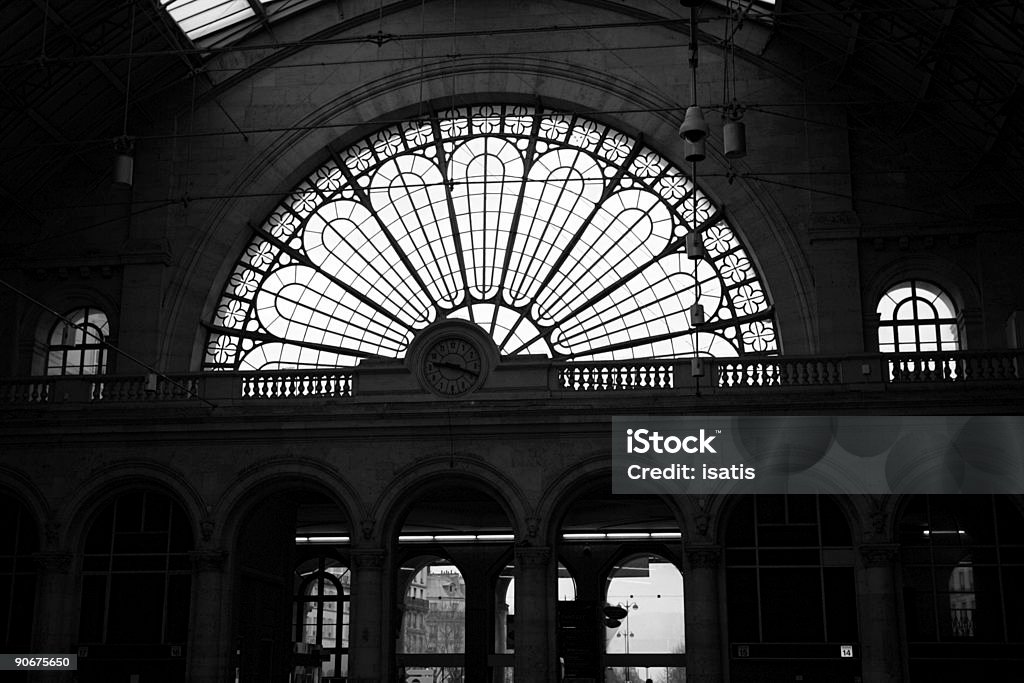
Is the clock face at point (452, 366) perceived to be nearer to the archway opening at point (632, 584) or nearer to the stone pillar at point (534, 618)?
the stone pillar at point (534, 618)

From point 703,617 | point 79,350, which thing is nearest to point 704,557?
point 703,617

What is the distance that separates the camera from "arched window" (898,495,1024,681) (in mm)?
27297

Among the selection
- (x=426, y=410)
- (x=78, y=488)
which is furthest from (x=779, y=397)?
(x=78, y=488)

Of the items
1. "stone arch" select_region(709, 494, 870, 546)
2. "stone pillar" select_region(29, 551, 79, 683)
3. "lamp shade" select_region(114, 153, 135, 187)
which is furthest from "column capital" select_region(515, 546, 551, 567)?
"lamp shade" select_region(114, 153, 135, 187)

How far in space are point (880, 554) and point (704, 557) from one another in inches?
152

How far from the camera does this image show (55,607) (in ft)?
94.5

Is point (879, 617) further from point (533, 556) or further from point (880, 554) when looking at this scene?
point (533, 556)

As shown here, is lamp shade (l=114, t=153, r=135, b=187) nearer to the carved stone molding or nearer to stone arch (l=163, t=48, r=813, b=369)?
stone arch (l=163, t=48, r=813, b=369)

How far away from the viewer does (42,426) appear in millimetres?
29594

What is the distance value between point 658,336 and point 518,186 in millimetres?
5775

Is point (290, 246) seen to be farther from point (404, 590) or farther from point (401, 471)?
point (404, 590)

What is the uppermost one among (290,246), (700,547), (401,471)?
(290,246)

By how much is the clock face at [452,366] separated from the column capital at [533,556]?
157 inches

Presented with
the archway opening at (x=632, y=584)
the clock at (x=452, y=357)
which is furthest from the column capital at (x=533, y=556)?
the archway opening at (x=632, y=584)
